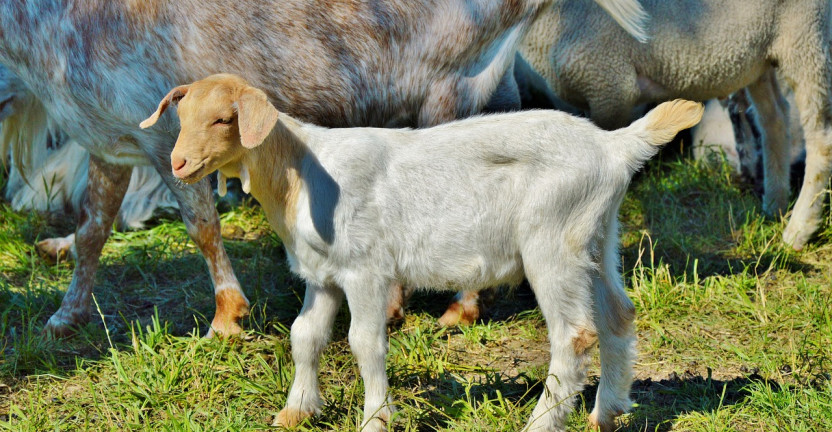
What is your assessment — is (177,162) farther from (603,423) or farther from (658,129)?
(603,423)

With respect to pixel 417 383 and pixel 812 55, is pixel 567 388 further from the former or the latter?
pixel 812 55

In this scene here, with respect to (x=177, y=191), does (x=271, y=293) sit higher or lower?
lower

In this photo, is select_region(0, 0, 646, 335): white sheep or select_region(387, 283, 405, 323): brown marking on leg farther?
select_region(387, 283, 405, 323): brown marking on leg

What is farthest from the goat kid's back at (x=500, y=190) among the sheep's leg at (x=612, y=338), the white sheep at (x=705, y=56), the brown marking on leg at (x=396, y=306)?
the white sheep at (x=705, y=56)

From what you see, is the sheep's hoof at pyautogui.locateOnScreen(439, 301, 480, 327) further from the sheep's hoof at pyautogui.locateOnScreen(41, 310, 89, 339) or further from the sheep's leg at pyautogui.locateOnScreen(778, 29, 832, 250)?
the sheep's leg at pyautogui.locateOnScreen(778, 29, 832, 250)

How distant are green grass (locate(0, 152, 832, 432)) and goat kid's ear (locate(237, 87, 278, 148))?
120 centimetres

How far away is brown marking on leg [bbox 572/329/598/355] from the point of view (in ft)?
10.6

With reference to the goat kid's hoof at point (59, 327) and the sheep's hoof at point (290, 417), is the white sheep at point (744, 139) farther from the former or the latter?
the goat kid's hoof at point (59, 327)

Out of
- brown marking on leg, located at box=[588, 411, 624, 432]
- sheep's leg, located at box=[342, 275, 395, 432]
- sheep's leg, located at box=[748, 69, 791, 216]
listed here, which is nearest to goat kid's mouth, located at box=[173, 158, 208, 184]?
sheep's leg, located at box=[342, 275, 395, 432]

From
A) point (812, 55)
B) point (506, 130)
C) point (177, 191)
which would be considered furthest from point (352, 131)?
point (812, 55)

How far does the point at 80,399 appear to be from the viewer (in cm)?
388

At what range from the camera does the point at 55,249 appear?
559 cm

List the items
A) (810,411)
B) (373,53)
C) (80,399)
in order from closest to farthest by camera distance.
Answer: (810,411) → (80,399) → (373,53)

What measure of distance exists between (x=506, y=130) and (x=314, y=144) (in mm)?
649
